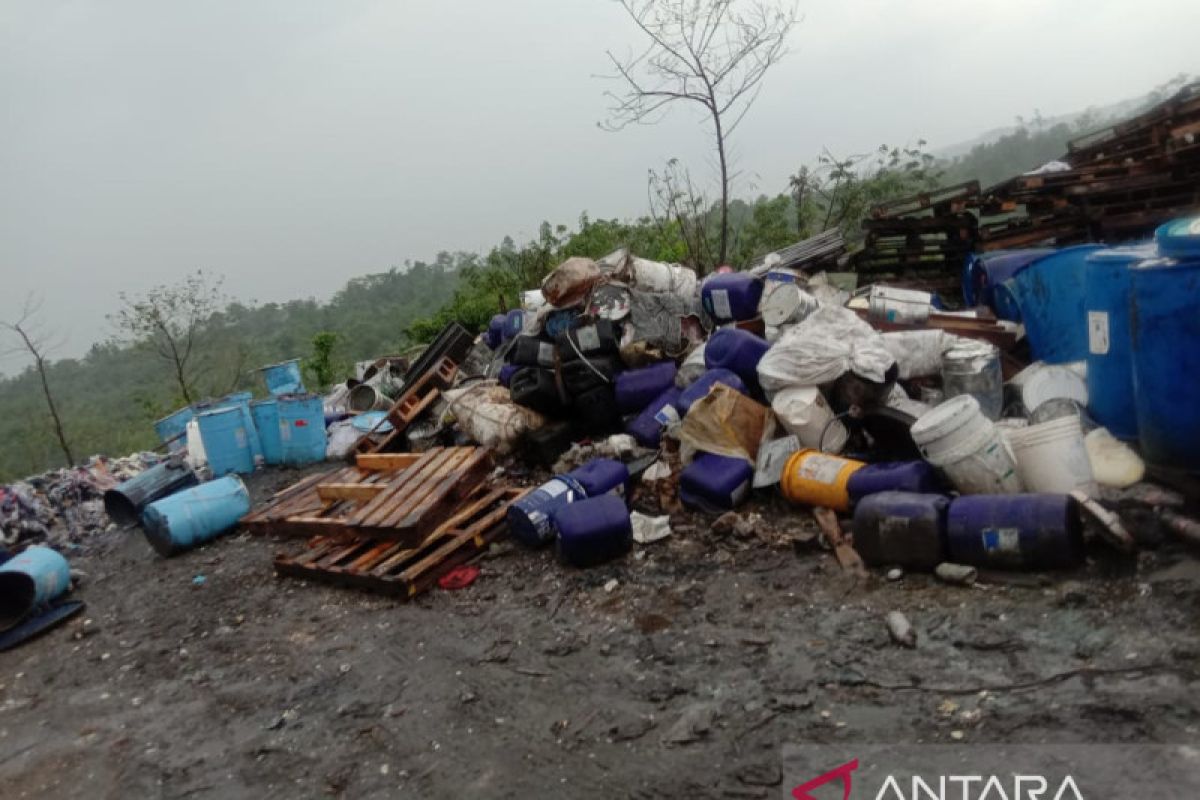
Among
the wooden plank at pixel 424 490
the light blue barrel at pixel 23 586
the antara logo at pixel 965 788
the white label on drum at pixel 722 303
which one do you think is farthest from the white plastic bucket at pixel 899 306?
the light blue barrel at pixel 23 586

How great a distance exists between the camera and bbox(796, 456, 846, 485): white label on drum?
13.0 feet

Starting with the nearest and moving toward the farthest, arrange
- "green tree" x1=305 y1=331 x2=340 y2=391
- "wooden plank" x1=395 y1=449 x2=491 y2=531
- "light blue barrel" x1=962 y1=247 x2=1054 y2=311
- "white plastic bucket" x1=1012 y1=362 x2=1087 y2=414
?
1. "white plastic bucket" x1=1012 y1=362 x2=1087 y2=414
2. "wooden plank" x1=395 y1=449 x2=491 y2=531
3. "light blue barrel" x1=962 y1=247 x2=1054 y2=311
4. "green tree" x1=305 y1=331 x2=340 y2=391

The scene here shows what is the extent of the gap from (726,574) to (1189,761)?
1.99 metres

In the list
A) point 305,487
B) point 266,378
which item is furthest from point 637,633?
point 266,378

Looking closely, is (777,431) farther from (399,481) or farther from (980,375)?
(399,481)

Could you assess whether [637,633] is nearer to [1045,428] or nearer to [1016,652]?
[1016,652]

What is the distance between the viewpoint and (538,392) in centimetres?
580

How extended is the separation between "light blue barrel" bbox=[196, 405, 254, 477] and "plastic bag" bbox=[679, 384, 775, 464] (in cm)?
500

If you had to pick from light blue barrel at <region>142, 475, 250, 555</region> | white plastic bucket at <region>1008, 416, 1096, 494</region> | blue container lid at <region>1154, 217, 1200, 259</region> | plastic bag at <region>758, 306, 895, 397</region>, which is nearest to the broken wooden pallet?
light blue barrel at <region>142, 475, 250, 555</region>

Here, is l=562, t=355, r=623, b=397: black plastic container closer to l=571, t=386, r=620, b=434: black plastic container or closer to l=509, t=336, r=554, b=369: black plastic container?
l=571, t=386, r=620, b=434: black plastic container

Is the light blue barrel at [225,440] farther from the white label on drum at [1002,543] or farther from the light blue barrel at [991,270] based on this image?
the white label on drum at [1002,543]

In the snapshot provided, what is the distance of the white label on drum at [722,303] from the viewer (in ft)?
19.8

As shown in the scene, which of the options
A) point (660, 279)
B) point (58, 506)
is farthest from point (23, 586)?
point (660, 279)

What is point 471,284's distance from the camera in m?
13.5
